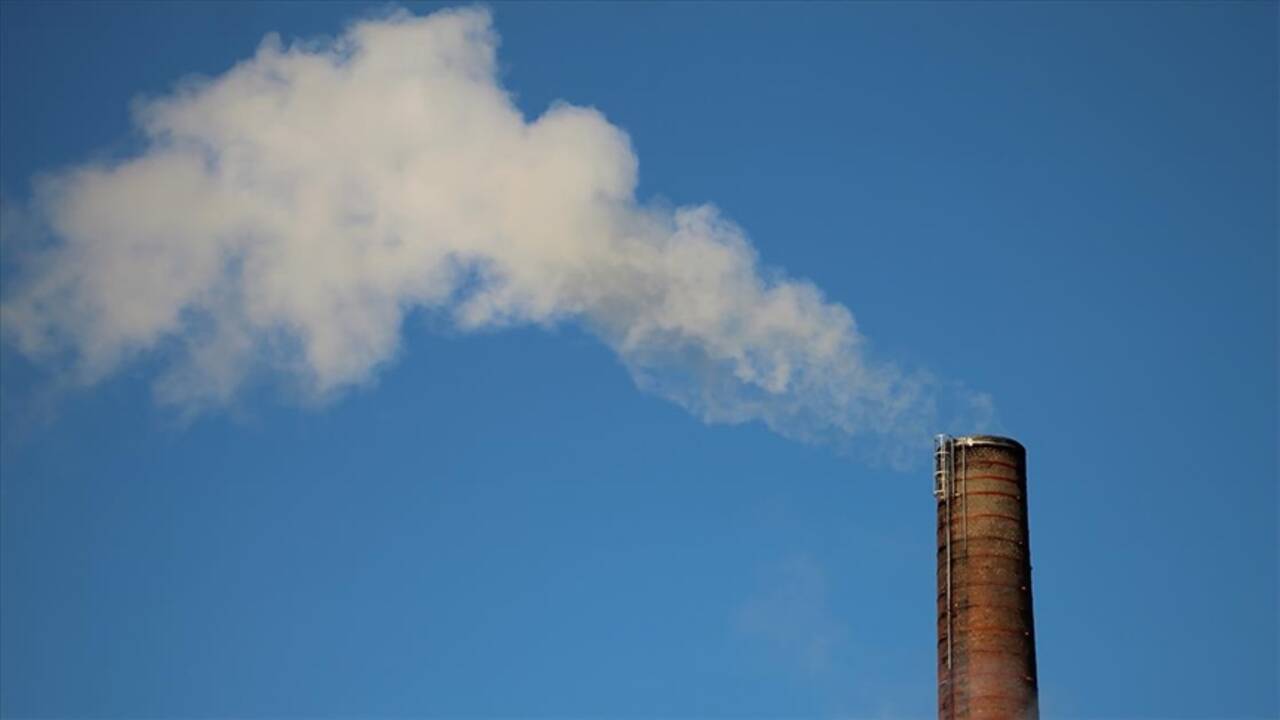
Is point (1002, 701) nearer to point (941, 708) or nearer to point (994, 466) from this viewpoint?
point (941, 708)

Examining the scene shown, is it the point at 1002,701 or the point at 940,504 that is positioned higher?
the point at 940,504

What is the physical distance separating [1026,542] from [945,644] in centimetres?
252

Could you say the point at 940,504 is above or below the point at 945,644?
above

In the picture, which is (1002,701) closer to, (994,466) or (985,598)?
(985,598)

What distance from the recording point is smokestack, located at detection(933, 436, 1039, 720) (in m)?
35.8

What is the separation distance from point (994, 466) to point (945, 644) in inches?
134

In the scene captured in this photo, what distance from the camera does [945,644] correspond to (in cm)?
3653

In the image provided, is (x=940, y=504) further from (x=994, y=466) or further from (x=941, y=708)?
(x=941, y=708)

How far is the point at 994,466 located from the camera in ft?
123

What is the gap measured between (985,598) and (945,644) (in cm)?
110

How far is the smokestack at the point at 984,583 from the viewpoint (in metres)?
35.8

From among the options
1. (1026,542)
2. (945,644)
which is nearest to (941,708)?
(945,644)

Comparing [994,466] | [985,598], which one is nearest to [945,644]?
[985,598]

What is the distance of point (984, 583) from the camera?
120 ft
